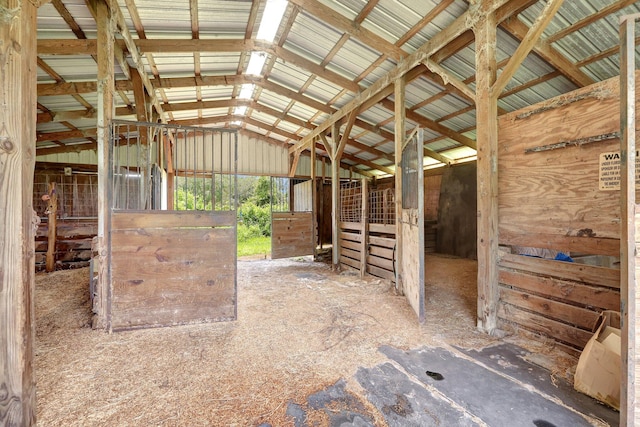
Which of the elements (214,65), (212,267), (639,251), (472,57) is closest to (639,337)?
(639,251)

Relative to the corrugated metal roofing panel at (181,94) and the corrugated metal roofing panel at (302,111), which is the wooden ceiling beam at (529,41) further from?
the corrugated metal roofing panel at (181,94)

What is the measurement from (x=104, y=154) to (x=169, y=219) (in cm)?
85

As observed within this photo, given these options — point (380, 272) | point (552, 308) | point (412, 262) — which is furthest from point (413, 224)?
point (380, 272)

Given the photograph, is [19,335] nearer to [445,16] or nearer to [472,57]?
[445,16]

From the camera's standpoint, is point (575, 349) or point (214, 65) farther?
point (214, 65)

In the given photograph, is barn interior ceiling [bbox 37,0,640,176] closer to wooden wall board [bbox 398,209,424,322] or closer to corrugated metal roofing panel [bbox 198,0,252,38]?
corrugated metal roofing panel [bbox 198,0,252,38]

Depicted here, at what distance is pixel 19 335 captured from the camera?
1.19 metres

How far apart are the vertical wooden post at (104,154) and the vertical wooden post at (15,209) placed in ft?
5.67

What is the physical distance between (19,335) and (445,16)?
428 centimetres

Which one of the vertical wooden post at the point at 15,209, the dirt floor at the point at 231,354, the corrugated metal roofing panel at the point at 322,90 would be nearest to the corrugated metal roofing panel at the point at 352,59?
the corrugated metal roofing panel at the point at 322,90

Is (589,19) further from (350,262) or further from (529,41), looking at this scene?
(350,262)

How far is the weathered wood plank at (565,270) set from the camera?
6.79ft

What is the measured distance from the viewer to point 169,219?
2.90 meters

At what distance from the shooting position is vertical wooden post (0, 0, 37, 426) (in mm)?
1146
